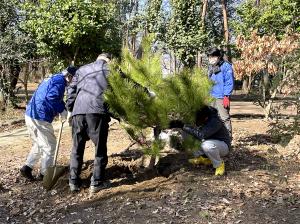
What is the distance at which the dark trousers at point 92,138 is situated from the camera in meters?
5.16

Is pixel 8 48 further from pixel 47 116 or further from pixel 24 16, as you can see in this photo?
pixel 47 116

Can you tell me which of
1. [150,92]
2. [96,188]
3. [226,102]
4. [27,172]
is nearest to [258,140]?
[226,102]

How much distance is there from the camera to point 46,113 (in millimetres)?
5906

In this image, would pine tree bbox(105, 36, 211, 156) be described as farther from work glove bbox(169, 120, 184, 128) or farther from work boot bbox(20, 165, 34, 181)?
work boot bbox(20, 165, 34, 181)

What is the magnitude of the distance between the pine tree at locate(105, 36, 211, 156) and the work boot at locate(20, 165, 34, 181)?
1.73 m

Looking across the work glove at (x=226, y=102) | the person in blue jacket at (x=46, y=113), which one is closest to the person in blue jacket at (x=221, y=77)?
the work glove at (x=226, y=102)

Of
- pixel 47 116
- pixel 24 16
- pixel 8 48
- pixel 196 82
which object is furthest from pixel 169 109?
pixel 24 16

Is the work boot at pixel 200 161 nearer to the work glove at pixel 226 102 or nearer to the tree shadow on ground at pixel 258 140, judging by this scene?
the work glove at pixel 226 102

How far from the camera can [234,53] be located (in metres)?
24.5

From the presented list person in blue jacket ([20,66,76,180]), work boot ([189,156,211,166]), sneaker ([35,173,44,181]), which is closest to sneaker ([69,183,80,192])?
person in blue jacket ([20,66,76,180])

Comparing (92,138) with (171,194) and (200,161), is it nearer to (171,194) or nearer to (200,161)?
(171,194)

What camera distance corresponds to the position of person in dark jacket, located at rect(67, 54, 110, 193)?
5.14 m

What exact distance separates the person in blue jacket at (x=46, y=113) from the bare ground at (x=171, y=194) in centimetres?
36

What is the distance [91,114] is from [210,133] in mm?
1408
